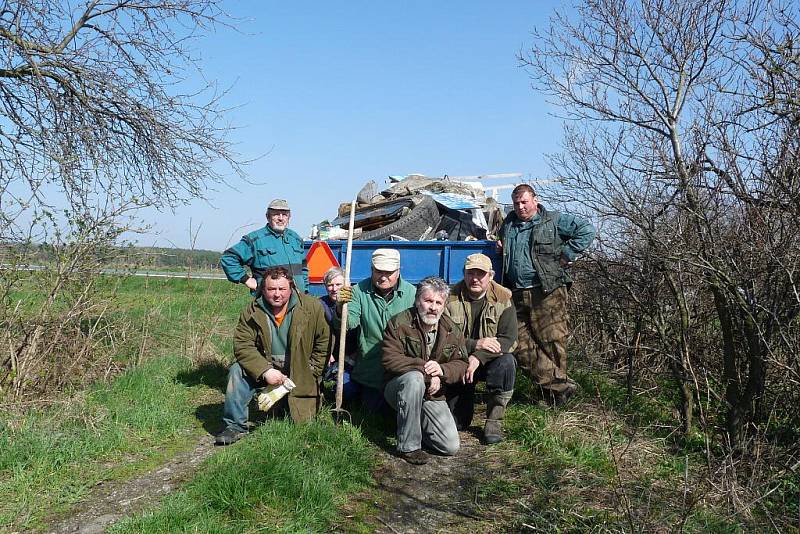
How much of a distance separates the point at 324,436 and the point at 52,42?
5096mm

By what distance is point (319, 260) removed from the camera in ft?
21.8

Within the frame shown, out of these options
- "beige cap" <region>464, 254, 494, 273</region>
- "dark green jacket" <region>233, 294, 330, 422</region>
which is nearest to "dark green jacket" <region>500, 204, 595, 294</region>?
"beige cap" <region>464, 254, 494, 273</region>

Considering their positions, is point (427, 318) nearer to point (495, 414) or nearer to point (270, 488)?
point (495, 414)

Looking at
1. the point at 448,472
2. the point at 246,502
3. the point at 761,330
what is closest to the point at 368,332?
the point at 448,472

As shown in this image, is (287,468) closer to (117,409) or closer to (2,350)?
(117,409)

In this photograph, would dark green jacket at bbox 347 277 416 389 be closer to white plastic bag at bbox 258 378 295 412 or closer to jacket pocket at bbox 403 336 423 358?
jacket pocket at bbox 403 336 423 358

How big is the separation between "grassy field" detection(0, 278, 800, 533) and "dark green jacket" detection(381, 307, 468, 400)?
574 millimetres

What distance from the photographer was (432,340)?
463 cm

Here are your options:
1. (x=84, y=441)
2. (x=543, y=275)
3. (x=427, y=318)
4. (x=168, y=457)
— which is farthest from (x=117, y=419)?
(x=543, y=275)

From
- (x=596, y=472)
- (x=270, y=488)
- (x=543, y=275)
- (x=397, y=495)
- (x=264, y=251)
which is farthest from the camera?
(x=264, y=251)

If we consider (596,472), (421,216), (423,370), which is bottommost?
(596,472)

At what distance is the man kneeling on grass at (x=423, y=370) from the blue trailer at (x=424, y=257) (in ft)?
6.82

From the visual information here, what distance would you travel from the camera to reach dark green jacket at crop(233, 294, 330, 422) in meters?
4.75

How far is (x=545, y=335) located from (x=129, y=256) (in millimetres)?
3833
